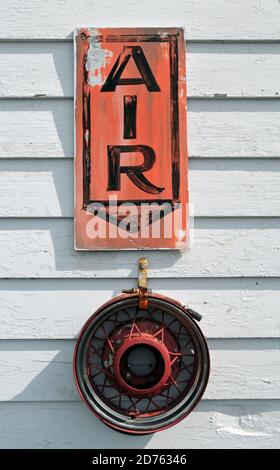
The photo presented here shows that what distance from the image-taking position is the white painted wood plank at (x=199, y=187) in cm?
192

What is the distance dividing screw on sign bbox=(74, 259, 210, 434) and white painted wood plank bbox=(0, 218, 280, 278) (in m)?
0.09

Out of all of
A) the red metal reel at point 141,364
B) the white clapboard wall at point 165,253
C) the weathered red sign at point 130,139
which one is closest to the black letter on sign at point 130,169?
the weathered red sign at point 130,139

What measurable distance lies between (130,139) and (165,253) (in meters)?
0.44

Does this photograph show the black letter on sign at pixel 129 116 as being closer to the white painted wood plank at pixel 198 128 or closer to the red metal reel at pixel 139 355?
the white painted wood plank at pixel 198 128

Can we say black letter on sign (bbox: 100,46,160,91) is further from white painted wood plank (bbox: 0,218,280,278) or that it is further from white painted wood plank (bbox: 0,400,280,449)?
white painted wood plank (bbox: 0,400,280,449)

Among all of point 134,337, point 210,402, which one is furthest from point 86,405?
point 210,402

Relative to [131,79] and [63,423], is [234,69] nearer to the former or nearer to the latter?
[131,79]

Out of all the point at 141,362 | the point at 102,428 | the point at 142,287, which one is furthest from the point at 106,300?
the point at 102,428

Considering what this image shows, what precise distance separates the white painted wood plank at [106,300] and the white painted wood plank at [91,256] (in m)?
0.03

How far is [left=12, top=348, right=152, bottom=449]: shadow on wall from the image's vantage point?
6.29 feet

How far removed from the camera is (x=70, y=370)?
1916 mm

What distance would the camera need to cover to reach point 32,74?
1.92 metres
